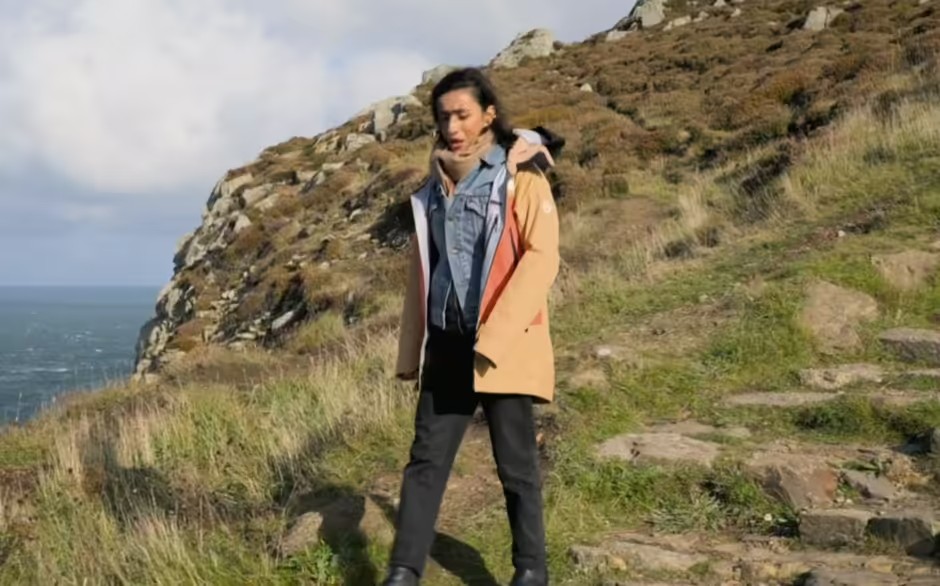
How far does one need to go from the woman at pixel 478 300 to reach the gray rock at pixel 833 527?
1.26m

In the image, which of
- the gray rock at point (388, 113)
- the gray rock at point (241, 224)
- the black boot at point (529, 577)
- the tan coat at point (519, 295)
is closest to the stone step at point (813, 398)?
the black boot at point (529, 577)

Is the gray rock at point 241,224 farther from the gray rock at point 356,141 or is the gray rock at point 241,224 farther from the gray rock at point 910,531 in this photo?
the gray rock at point 910,531

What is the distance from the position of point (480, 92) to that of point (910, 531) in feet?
8.05

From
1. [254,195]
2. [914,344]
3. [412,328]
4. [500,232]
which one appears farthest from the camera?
[254,195]

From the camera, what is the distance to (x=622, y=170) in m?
16.7

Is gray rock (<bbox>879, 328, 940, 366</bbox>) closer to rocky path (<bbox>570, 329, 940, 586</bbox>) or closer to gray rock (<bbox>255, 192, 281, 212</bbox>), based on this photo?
rocky path (<bbox>570, 329, 940, 586</bbox>)

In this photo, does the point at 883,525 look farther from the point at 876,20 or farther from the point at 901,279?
the point at 876,20

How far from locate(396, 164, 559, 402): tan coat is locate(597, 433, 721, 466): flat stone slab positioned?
164cm

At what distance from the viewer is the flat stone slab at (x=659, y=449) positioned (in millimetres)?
4594

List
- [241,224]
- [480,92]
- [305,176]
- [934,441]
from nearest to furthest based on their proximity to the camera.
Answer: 1. [480,92]
2. [934,441]
3. [241,224]
4. [305,176]

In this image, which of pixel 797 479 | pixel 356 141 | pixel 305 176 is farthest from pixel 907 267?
pixel 356 141

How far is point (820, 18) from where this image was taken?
29156 millimetres

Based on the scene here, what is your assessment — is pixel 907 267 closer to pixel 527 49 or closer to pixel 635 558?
pixel 635 558

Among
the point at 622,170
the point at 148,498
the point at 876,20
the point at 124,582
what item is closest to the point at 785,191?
the point at 622,170
